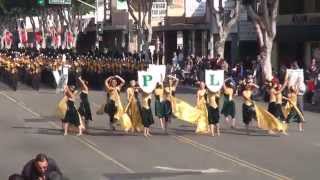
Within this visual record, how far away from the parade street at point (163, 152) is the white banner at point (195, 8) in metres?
39.9

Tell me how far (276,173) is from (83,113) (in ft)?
28.9

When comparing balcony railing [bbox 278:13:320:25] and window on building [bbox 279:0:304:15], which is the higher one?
window on building [bbox 279:0:304:15]

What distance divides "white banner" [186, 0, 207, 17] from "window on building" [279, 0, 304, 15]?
15.4 meters

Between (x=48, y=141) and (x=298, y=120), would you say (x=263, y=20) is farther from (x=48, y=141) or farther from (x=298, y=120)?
(x=48, y=141)

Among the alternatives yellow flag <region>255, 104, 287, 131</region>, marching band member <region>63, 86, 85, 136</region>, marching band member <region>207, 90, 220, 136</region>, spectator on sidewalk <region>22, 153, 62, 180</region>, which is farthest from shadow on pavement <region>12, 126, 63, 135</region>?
spectator on sidewalk <region>22, 153, 62, 180</region>

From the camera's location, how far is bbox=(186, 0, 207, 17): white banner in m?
66.2

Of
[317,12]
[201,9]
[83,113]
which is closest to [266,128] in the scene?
[83,113]

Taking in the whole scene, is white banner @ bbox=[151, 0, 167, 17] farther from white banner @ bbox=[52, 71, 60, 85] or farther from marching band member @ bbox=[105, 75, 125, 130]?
marching band member @ bbox=[105, 75, 125, 130]

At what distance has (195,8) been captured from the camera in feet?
222

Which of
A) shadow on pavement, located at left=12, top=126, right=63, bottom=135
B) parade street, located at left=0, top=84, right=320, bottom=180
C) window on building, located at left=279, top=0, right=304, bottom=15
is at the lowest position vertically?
shadow on pavement, located at left=12, top=126, right=63, bottom=135

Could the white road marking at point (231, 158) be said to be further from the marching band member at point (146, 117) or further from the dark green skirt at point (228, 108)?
the dark green skirt at point (228, 108)

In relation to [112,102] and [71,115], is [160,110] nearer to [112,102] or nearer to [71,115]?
[112,102]

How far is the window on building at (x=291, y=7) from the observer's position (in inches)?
1893

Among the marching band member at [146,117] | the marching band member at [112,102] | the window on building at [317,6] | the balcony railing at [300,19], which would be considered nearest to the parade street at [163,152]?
the marching band member at [146,117]
